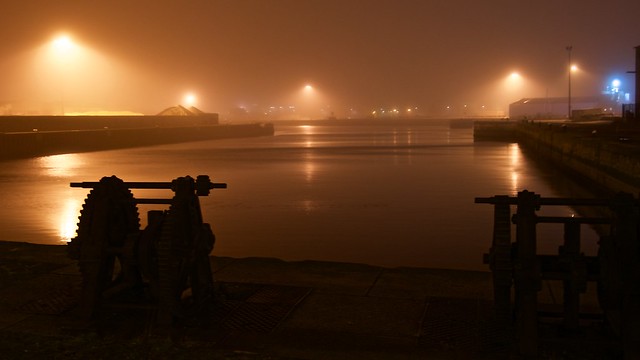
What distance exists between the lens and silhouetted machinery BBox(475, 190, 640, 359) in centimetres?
563

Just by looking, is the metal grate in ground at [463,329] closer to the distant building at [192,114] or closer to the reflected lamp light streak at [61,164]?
the reflected lamp light streak at [61,164]

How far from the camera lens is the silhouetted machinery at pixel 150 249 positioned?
21.4ft

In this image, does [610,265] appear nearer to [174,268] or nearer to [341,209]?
[174,268]

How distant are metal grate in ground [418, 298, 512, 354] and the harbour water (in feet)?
19.5

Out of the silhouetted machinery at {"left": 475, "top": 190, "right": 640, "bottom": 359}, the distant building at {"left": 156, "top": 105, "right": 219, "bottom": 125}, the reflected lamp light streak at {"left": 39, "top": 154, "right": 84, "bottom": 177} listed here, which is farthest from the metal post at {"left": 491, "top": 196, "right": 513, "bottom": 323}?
the distant building at {"left": 156, "top": 105, "right": 219, "bottom": 125}

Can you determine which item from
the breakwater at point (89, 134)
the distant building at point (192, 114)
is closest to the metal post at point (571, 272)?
the breakwater at point (89, 134)

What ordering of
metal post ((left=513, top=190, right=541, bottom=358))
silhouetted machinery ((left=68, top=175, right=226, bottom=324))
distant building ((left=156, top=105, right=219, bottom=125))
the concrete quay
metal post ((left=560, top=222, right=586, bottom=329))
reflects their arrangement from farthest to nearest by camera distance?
1. distant building ((left=156, top=105, right=219, bottom=125))
2. silhouetted machinery ((left=68, top=175, right=226, bottom=324))
3. the concrete quay
4. metal post ((left=560, top=222, right=586, bottom=329))
5. metal post ((left=513, top=190, right=541, bottom=358))

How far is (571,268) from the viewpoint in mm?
5953

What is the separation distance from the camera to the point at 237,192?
27047mm

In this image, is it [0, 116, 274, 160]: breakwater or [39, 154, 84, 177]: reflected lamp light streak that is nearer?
[39, 154, 84, 177]: reflected lamp light streak

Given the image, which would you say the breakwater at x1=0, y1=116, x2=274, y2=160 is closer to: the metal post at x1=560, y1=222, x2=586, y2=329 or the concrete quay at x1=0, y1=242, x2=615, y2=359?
the concrete quay at x1=0, y1=242, x2=615, y2=359

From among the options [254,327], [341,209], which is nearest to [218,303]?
[254,327]

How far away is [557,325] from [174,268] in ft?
11.7

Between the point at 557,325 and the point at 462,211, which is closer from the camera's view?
the point at 557,325
